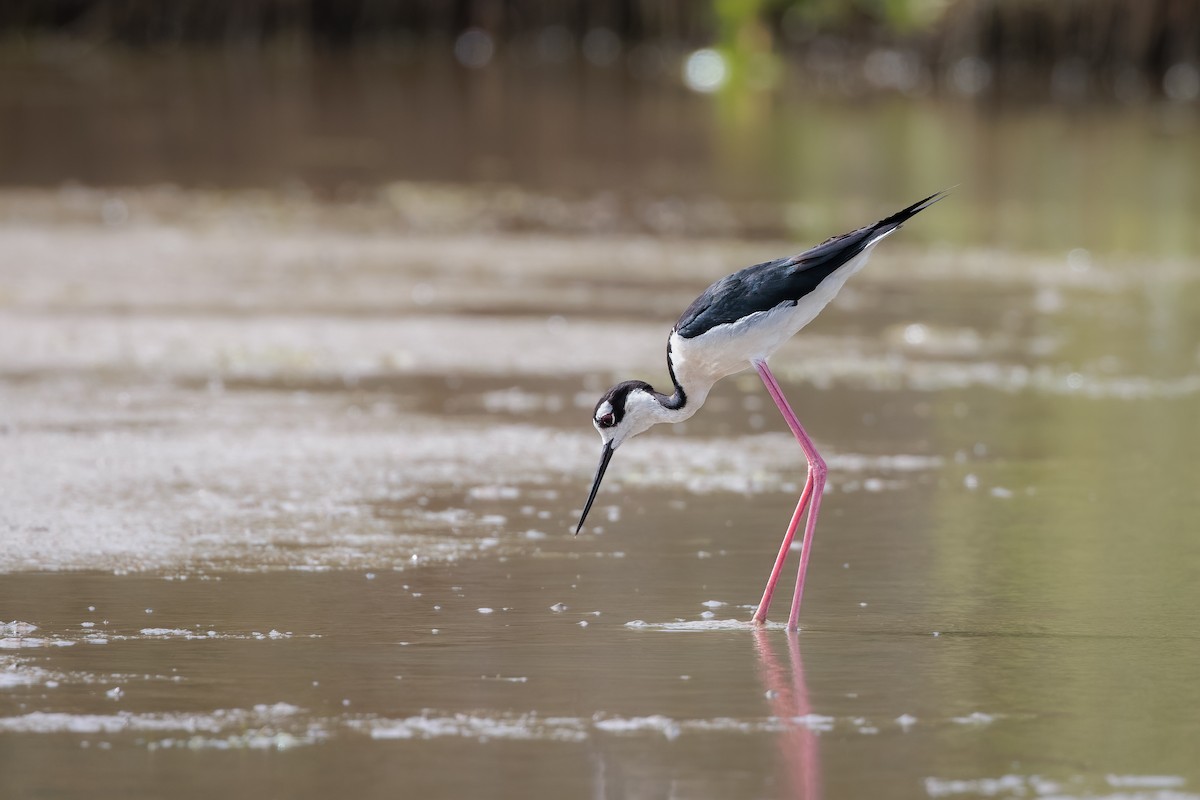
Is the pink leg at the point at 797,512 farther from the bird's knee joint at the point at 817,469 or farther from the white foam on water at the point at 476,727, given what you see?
the white foam on water at the point at 476,727

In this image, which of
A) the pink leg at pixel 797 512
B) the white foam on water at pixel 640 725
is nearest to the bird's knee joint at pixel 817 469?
the pink leg at pixel 797 512

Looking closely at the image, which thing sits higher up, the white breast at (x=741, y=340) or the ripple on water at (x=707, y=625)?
the white breast at (x=741, y=340)

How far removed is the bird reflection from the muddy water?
1 centimetres

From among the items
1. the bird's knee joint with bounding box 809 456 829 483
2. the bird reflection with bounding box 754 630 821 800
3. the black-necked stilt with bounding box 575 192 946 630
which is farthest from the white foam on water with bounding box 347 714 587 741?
the bird's knee joint with bounding box 809 456 829 483

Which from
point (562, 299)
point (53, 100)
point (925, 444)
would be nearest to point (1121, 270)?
point (562, 299)

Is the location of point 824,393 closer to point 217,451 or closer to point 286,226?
point 217,451

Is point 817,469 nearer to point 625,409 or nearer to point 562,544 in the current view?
point 625,409

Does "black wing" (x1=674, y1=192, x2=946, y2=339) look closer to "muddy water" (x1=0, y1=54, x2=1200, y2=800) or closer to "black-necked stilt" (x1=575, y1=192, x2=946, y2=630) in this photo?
"black-necked stilt" (x1=575, y1=192, x2=946, y2=630)

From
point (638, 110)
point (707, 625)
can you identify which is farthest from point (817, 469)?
point (638, 110)

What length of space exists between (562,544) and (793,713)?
1.77m

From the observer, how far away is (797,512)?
5.98 meters

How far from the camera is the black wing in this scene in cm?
576

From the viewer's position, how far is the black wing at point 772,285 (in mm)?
5758

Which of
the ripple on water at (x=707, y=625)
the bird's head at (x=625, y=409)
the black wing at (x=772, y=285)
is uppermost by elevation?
the black wing at (x=772, y=285)
